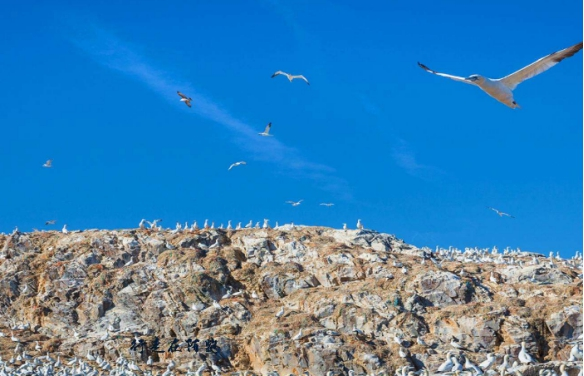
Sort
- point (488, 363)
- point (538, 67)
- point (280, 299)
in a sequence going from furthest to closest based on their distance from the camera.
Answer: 1. point (280, 299)
2. point (488, 363)
3. point (538, 67)

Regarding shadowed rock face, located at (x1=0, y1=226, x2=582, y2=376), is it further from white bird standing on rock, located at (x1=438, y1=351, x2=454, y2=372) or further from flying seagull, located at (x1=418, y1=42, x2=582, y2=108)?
flying seagull, located at (x1=418, y1=42, x2=582, y2=108)

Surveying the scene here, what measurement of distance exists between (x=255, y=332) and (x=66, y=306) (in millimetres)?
12613

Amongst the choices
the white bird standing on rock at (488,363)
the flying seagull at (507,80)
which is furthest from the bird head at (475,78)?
the white bird standing on rock at (488,363)

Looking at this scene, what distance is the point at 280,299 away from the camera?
4519cm

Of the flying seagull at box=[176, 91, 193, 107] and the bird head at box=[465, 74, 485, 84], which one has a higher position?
the flying seagull at box=[176, 91, 193, 107]

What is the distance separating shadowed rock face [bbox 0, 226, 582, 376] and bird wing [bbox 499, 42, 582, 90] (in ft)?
47.5

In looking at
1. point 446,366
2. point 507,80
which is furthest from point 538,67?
point 446,366

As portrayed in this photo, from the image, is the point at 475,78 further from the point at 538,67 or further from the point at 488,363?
the point at 488,363

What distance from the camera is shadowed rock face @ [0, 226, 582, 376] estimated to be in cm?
3834

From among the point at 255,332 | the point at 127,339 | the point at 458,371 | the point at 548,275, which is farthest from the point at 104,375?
the point at 548,275

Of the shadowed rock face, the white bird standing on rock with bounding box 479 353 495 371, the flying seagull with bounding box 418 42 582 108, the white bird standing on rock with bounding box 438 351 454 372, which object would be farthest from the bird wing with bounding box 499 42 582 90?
the white bird standing on rock with bounding box 438 351 454 372

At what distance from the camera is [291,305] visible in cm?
4375

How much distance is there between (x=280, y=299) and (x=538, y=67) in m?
27.6

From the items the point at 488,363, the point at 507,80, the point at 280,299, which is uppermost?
the point at 280,299
